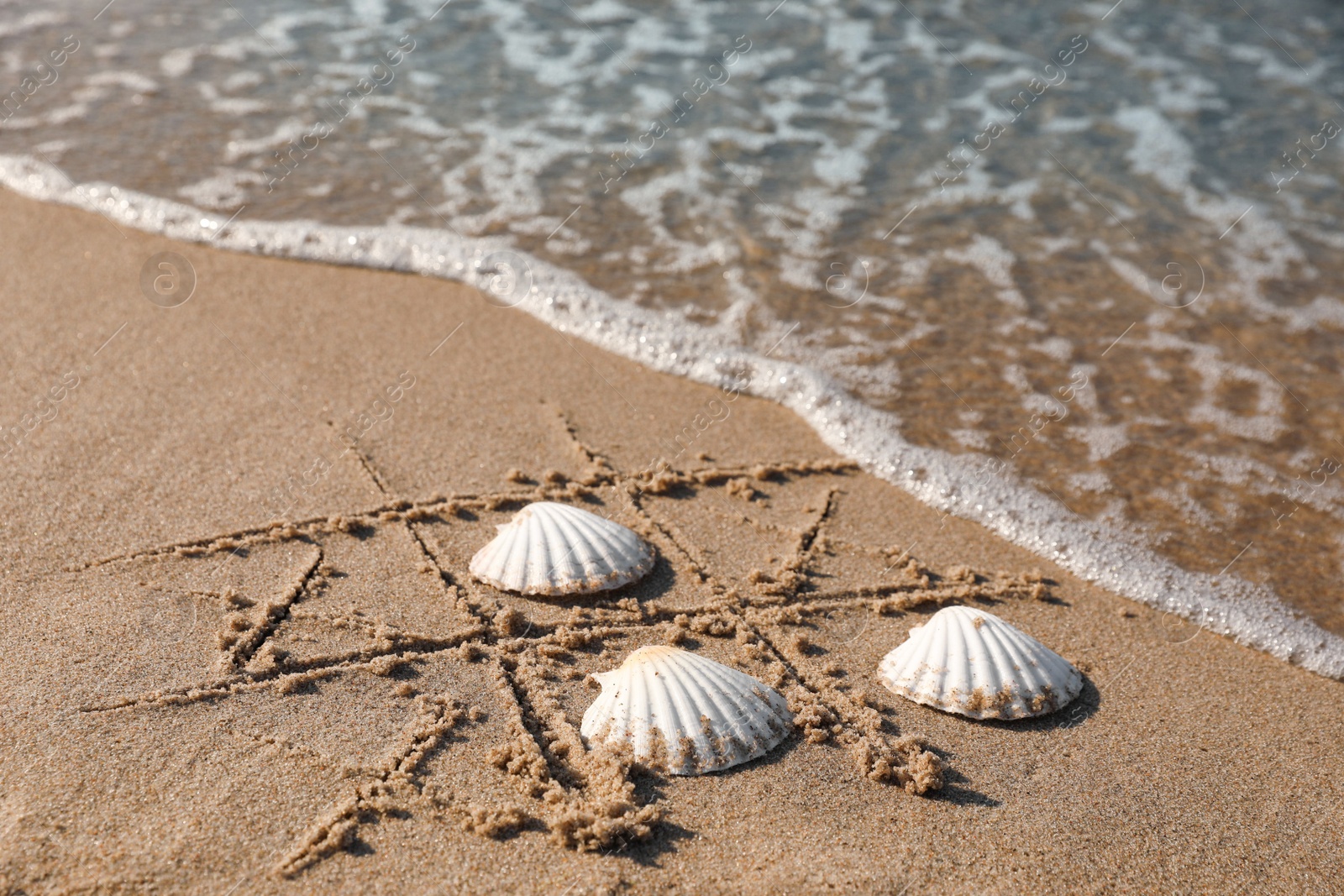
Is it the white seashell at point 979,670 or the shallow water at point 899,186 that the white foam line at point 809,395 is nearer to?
the shallow water at point 899,186

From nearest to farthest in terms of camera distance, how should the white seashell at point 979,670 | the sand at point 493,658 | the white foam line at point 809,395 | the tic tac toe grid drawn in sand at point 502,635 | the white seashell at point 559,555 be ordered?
the sand at point 493,658 < the tic tac toe grid drawn in sand at point 502,635 < the white seashell at point 979,670 < the white seashell at point 559,555 < the white foam line at point 809,395

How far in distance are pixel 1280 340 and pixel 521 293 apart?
4.02m

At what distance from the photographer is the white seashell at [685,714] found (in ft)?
9.03

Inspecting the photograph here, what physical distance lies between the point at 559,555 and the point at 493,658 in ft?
1.44

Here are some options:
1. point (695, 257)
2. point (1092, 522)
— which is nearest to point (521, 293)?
point (695, 257)

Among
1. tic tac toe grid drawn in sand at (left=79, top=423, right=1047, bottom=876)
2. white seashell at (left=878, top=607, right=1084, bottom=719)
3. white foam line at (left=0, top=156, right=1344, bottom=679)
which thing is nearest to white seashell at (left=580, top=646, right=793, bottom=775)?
tic tac toe grid drawn in sand at (left=79, top=423, right=1047, bottom=876)

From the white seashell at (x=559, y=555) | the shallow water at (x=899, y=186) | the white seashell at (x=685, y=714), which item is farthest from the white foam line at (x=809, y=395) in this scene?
the white seashell at (x=685, y=714)

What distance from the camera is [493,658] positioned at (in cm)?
314

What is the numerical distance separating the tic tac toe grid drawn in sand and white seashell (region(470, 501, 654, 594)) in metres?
0.06

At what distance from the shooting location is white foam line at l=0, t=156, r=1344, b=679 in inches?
145

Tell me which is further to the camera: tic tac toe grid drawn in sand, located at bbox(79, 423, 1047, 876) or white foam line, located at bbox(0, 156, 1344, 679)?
white foam line, located at bbox(0, 156, 1344, 679)

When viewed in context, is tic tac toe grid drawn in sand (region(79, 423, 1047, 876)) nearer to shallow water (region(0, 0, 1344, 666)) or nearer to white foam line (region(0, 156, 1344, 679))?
white foam line (region(0, 156, 1344, 679))

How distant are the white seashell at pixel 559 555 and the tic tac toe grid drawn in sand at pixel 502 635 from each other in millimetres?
57

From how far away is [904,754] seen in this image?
2.89 meters
